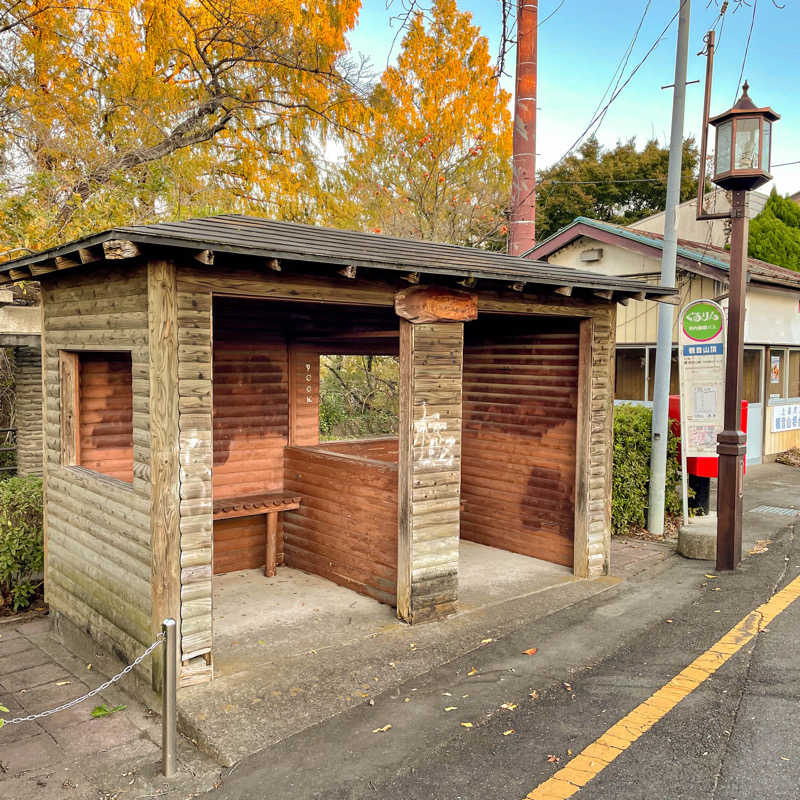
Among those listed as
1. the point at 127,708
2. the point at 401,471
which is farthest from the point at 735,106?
the point at 127,708

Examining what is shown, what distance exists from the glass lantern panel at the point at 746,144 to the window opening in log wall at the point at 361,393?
928 centimetres

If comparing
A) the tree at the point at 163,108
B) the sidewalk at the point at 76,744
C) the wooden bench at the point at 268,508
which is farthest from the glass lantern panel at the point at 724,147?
the tree at the point at 163,108

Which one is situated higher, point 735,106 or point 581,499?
point 735,106

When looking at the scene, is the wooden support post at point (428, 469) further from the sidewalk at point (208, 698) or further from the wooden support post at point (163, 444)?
the wooden support post at point (163, 444)

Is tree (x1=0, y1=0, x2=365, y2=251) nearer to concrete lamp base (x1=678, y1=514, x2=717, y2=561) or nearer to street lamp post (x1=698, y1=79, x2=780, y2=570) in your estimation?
street lamp post (x1=698, y1=79, x2=780, y2=570)

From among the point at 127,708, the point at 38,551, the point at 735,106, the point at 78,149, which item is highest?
the point at 78,149

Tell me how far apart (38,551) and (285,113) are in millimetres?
9829

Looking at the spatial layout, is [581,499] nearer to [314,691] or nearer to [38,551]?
[314,691]

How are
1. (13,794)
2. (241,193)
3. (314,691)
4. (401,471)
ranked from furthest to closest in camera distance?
1. (241,193)
2. (401,471)
3. (314,691)
4. (13,794)

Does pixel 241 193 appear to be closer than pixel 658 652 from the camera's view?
No

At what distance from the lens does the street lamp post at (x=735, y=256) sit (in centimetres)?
688

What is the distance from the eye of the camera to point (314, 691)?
4465mm

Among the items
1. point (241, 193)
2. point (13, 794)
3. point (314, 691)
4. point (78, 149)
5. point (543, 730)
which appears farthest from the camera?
point (241, 193)

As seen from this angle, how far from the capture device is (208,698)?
4.33 metres
